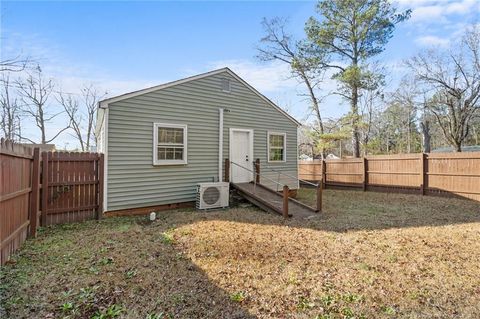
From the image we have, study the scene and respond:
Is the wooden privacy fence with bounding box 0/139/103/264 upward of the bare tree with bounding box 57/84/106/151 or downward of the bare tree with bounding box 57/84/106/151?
downward

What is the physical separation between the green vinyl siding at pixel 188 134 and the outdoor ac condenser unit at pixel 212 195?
0.67 metres

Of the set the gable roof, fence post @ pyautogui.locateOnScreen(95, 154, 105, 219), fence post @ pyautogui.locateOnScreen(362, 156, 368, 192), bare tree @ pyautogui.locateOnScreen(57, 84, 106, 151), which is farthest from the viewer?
bare tree @ pyautogui.locateOnScreen(57, 84, 106, 151)

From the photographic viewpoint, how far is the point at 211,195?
8.23 m

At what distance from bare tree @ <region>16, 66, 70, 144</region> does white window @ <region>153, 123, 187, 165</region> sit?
18454 millimetres

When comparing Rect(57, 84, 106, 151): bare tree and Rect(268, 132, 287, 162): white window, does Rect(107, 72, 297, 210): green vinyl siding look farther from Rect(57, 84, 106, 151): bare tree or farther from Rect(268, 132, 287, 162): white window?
Rect(57, 84, 106, 151): bare tree

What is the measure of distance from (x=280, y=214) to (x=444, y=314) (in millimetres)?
4707

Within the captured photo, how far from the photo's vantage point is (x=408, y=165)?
11.2 metres

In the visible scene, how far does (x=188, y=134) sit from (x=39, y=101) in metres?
20.7

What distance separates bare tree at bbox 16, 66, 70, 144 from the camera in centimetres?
2086

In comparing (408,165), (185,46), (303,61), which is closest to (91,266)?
(185,46)

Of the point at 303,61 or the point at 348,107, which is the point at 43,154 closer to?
the point at 303,61

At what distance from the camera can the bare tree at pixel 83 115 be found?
25.6 metres

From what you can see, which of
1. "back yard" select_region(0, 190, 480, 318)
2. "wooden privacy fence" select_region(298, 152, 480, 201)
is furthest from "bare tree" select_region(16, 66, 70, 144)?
"wooden privacy fence" select_region(298, 152, 480, 201)

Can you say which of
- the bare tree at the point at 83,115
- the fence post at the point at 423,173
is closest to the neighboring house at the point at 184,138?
the fence post at the point at 423,173
